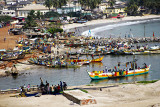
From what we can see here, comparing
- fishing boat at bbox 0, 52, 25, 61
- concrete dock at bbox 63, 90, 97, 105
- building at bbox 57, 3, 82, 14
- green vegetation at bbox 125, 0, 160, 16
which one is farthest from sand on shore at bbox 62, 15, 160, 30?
concrete dock at bbox 63, 90, 97, 105

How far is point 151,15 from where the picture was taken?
595 ft

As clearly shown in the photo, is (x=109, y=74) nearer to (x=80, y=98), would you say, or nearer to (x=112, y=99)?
(x=112, y=99)

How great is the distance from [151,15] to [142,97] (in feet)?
493

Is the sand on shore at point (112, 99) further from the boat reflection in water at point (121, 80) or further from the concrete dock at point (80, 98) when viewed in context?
the boat reflection in water at point (121, 80)

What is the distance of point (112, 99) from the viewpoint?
1412 inches

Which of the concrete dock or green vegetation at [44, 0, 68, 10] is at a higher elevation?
green vegetation at [44, 0, 68, 10]

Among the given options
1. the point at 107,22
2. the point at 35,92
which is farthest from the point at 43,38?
the point at 107,22

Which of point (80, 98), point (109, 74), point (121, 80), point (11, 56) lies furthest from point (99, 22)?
point (80, 98)

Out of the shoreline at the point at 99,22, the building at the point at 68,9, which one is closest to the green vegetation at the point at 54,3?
the building at the point at 68,9

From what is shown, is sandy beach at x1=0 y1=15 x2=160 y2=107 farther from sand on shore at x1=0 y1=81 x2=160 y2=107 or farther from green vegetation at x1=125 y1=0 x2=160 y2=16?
green vegetation at x1=125 y1=0 x2=160 y2=16

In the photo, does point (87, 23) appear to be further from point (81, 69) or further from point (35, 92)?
point (35, 92)

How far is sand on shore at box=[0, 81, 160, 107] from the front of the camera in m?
33.4

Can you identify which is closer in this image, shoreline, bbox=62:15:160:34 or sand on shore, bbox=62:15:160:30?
shoreline, bbox=62:15:160:34

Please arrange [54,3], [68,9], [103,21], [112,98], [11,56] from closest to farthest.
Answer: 1. [112,98]
2. [11,56]
3. [103,21]
4. [54,3]
5. [68,9]
